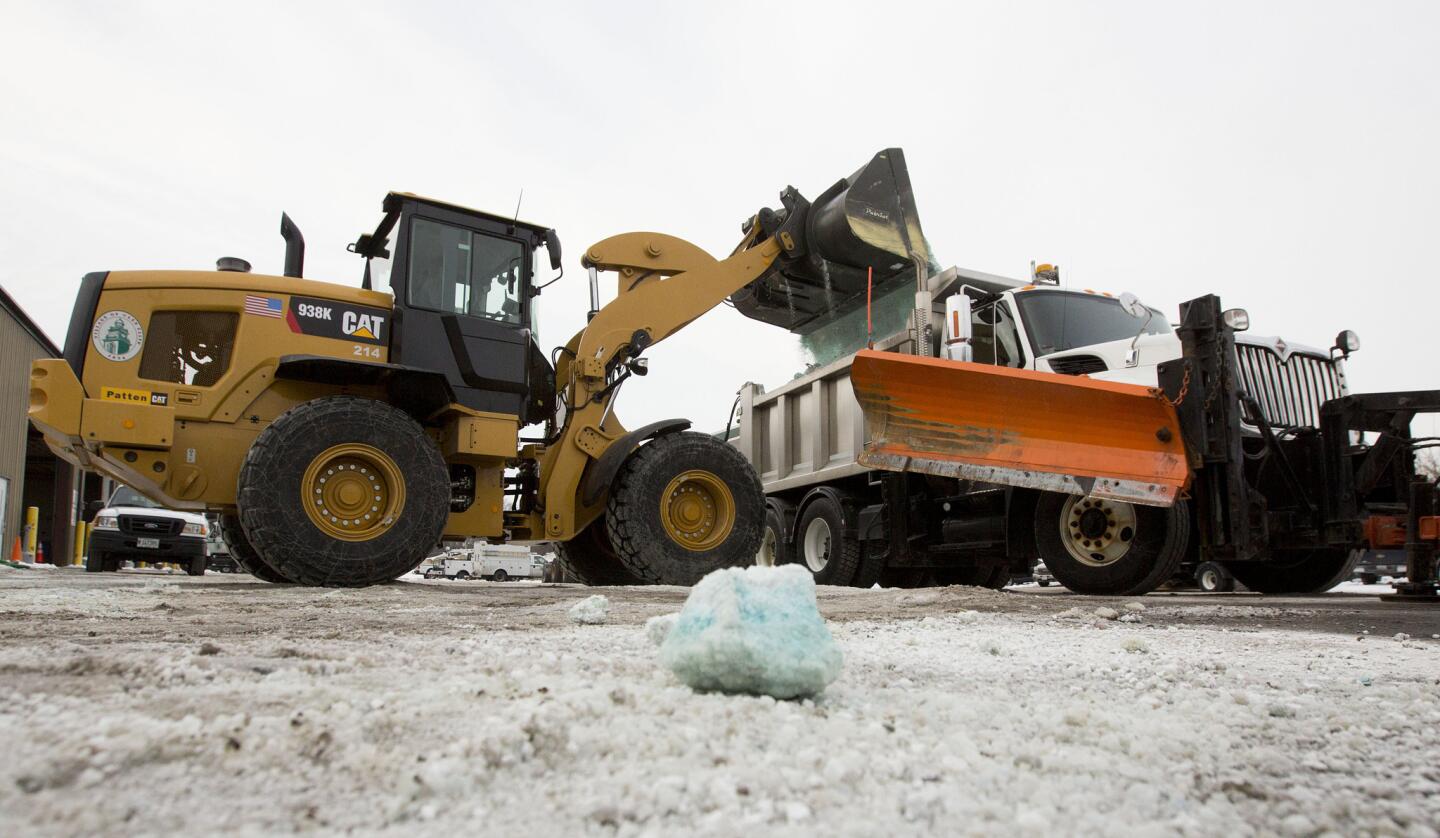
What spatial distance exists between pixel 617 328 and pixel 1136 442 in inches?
151

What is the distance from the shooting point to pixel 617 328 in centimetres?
727

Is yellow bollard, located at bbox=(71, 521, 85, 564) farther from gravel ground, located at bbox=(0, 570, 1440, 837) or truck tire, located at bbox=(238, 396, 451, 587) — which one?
gravel ground, located at bbox=(0, 570, 1440, 837)

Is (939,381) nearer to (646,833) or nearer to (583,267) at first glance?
(583,267)

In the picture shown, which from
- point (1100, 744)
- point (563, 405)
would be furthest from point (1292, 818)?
point (563, 405)

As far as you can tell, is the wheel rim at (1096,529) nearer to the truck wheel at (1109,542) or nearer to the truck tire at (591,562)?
the truck wheel at (1109,542)

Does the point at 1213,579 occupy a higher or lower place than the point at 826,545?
lower

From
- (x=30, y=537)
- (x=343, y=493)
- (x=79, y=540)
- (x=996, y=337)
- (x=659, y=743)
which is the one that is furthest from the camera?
(x=79, y=540)

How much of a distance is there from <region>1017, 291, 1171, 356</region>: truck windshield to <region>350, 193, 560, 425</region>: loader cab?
3.71 meters

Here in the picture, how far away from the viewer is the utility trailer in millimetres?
5535

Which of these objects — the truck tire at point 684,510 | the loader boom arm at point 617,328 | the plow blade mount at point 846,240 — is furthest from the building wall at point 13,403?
the truck tire at point 684,510

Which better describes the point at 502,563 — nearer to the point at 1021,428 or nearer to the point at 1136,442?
the point at 1021,428

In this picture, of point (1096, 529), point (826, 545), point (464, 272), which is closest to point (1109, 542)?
point (1096, 529)

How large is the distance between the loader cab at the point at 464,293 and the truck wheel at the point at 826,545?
3301 mm

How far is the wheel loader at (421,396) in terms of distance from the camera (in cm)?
543
